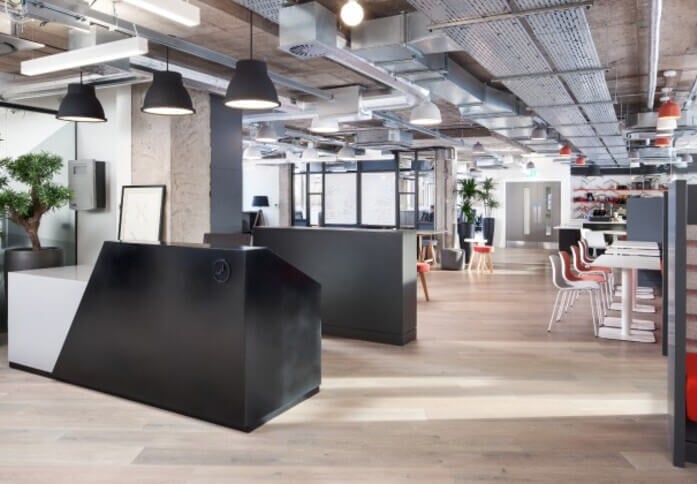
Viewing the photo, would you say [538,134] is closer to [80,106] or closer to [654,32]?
[654,32]

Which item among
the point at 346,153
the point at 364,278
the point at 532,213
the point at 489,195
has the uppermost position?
the point at 346,153

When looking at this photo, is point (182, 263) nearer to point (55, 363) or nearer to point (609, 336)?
point (55, 363)

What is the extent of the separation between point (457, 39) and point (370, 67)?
128 centimetres

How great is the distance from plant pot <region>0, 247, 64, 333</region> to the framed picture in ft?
2.87

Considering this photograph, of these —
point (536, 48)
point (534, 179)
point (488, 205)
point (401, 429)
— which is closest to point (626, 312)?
point (536, 48)

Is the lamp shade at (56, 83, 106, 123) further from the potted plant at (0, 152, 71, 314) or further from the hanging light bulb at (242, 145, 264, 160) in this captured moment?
the hanging light bulb at (242, 145, 264, 160)

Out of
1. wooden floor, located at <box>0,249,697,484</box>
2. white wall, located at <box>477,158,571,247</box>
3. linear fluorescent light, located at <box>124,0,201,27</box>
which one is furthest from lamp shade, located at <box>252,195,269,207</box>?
linear fluorescent light, located at <box>124,0,201,27</box>

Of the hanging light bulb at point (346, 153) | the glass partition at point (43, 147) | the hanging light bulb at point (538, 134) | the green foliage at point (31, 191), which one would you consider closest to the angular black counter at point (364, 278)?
the green foliage at point (31, 191)

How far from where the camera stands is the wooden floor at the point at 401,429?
9.69ft

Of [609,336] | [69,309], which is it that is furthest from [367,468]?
[609,336]

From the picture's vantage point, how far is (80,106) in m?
5.17

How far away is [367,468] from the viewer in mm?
2990

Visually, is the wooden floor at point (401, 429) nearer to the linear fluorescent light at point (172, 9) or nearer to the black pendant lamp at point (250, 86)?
the black pendant lamp at point (250, 86)

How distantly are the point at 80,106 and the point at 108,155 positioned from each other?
2.03 meters
